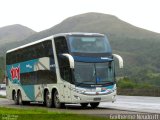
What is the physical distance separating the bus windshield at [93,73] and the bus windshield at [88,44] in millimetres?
738

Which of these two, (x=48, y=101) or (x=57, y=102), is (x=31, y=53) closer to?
(x=48, y=101)

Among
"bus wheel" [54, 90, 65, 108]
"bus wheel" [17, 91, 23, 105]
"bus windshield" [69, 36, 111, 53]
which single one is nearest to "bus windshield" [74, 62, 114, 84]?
"bus windshield" [69, 36, 111, 53]

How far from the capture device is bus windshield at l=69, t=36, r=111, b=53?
25672 mm

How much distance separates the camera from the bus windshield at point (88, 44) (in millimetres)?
25672

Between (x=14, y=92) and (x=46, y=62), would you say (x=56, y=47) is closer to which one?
(x=46, y=62)

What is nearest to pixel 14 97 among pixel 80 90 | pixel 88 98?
pixel 80 90

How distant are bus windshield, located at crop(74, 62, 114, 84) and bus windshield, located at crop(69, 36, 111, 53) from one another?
2.42ft

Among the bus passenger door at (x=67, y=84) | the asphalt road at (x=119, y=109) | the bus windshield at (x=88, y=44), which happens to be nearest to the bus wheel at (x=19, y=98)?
the asphalt road at (x=119, y=109)

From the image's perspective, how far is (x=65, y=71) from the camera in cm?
2592

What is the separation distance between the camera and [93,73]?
83.1ft

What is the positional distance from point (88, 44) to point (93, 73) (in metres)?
1.58

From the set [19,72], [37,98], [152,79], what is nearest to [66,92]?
[37,98]

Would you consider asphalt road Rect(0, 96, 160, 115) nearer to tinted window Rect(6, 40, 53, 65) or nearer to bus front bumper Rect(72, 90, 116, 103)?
bus front bumper Rect(72, 90, 116, 103)

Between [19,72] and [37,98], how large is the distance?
13.5ft
